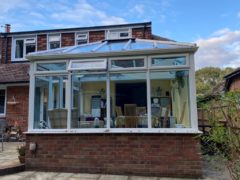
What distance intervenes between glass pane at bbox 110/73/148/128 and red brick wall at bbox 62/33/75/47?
28.5 ft

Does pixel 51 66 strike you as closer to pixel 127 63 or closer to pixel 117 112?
pixel 127 63

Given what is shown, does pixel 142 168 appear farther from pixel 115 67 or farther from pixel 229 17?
pixel 229 17

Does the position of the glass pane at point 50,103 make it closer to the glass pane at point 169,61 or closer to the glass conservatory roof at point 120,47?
the glass conservatory roof at point 120,47

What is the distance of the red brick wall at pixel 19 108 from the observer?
12.8 meters

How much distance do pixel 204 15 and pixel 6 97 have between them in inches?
400

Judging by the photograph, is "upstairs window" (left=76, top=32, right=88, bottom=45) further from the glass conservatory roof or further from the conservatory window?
the conservatory window

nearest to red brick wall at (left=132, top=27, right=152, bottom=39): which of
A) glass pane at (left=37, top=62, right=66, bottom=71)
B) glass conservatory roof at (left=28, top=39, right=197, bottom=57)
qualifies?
glass conservatory roof at (left=28, top=39, right=197, bottom=57)

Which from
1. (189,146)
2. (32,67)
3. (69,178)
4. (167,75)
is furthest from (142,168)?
(32,67)

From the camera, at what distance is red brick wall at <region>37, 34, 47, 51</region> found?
1523 centimetres

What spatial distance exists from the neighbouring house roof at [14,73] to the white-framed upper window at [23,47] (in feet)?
3.22

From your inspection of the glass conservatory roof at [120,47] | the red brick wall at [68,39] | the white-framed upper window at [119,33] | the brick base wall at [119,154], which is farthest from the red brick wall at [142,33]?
the brick base wall at [119,154]

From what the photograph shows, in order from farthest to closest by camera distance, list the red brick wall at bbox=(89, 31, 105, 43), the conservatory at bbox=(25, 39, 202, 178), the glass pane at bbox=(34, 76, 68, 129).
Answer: the red brick wall at bbox=(89, 31, 105, 43), the glass pane at bbox=(34, 76, 68, 129), the conservatory at bbox=(25, 39, 202, 178)

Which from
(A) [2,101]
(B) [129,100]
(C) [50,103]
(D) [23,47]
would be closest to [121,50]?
(B) [129,100]

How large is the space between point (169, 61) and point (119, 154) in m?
2.63
